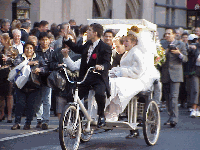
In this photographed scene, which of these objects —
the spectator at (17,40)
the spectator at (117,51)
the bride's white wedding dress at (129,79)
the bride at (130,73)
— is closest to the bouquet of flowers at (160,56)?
the spectator at (117,51)

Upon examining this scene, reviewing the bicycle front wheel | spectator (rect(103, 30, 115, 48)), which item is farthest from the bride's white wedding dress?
the bicycle front wheel

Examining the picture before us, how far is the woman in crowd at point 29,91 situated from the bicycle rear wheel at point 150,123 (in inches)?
104

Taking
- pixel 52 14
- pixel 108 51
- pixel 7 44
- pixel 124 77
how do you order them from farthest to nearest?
pixel 52 14, pixel 7 44, pixel 124 77, pixel 108 51

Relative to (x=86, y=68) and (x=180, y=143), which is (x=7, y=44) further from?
(x=180, y=143)

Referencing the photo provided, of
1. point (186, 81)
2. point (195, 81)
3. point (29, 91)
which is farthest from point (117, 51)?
point (186, 81)

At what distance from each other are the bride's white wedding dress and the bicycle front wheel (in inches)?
49.8

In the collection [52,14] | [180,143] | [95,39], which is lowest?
[180,143]

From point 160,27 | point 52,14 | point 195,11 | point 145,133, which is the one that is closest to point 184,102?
point 52,14

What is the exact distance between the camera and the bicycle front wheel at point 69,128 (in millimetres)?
8414

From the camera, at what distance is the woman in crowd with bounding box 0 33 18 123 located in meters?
13.1

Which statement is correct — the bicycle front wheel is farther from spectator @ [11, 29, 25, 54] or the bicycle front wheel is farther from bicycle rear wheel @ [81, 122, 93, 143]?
spectator @ [11, 29, 25, 54]

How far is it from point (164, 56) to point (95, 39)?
440cm

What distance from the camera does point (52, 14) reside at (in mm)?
24328

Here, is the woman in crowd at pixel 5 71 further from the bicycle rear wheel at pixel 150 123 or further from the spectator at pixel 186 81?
the spectator at pixel 186 81
